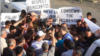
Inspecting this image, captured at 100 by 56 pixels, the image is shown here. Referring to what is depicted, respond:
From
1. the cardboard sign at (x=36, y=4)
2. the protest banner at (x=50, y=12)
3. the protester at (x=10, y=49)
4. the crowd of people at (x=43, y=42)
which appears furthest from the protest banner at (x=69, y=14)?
the protester at (x=10, y=49)

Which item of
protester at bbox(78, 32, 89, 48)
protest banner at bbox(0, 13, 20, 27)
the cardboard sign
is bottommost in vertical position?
protester at bbox(78, 32, 89, 48)

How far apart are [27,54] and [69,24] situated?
2.81 m

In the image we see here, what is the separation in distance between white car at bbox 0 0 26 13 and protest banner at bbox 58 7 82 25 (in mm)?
2577

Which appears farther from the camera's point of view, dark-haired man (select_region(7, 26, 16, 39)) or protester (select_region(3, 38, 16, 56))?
dark-haired man (select_region(7, 26, 16, 39))

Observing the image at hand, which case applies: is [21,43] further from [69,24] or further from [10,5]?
[10,5]

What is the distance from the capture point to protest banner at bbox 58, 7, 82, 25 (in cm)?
536

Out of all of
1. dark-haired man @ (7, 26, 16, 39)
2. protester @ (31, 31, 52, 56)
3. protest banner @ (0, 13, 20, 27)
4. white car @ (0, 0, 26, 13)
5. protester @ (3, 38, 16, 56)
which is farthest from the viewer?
white car @ (0, 0, 26, 13)

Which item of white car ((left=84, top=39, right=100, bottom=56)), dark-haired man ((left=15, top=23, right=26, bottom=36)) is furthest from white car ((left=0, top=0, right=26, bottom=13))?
white car ((left=84, top=39, right=100, bottom=56))

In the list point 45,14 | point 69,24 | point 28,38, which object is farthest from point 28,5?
point 28,38

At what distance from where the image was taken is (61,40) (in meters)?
3.72

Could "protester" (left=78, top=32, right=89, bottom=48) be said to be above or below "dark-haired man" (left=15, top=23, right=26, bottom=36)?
below

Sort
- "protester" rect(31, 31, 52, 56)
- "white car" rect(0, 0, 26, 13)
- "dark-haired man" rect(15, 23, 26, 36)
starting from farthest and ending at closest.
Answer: "white car" rect(0, 0, 26, 13)
"dark-haired man" rect(15, 23, 26, 36)
"protester" rect(31, 31, 52, 56)

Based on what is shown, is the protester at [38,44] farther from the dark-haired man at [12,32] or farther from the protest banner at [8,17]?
the protest banner at [8,17]

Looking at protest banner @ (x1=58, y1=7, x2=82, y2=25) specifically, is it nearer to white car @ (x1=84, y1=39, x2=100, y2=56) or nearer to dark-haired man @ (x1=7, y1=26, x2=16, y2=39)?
dark-haired man @ (x1=7, y1=26, x2=16, y2=39)
